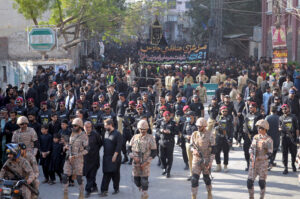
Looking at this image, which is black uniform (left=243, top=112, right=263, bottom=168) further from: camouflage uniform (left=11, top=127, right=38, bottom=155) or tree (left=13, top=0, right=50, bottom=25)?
tree (left=13, top=0, right=50, bottom=25)

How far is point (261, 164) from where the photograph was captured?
8.55m

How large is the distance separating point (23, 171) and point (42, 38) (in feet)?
67.4

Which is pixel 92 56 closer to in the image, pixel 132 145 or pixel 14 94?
pixel 14 94

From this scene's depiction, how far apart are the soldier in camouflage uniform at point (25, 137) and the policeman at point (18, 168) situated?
1.84 metres

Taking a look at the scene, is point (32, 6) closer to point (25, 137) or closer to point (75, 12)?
point (75, 12)

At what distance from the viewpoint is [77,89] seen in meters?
18.2

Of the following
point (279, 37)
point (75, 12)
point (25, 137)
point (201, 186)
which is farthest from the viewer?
point (75, 12)

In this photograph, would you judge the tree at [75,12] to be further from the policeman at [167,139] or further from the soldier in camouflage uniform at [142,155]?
the soldier in camouflage uniform at [142,155]

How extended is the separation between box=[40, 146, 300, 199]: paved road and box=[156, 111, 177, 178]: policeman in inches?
17.3

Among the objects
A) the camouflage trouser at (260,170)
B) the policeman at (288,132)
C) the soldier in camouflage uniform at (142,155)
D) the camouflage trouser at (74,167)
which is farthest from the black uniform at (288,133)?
the camouflage trouser at (74,167)

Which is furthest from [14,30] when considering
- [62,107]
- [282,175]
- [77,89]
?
[282,175]

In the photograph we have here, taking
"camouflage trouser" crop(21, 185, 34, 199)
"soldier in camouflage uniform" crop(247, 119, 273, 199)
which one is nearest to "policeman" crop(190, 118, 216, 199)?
"soldier in camouflage uniform" crop(247, 119, 273, 199)

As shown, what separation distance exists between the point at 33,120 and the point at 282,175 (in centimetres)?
611

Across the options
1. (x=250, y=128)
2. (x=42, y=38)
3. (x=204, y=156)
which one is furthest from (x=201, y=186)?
(x=42, y=38)
